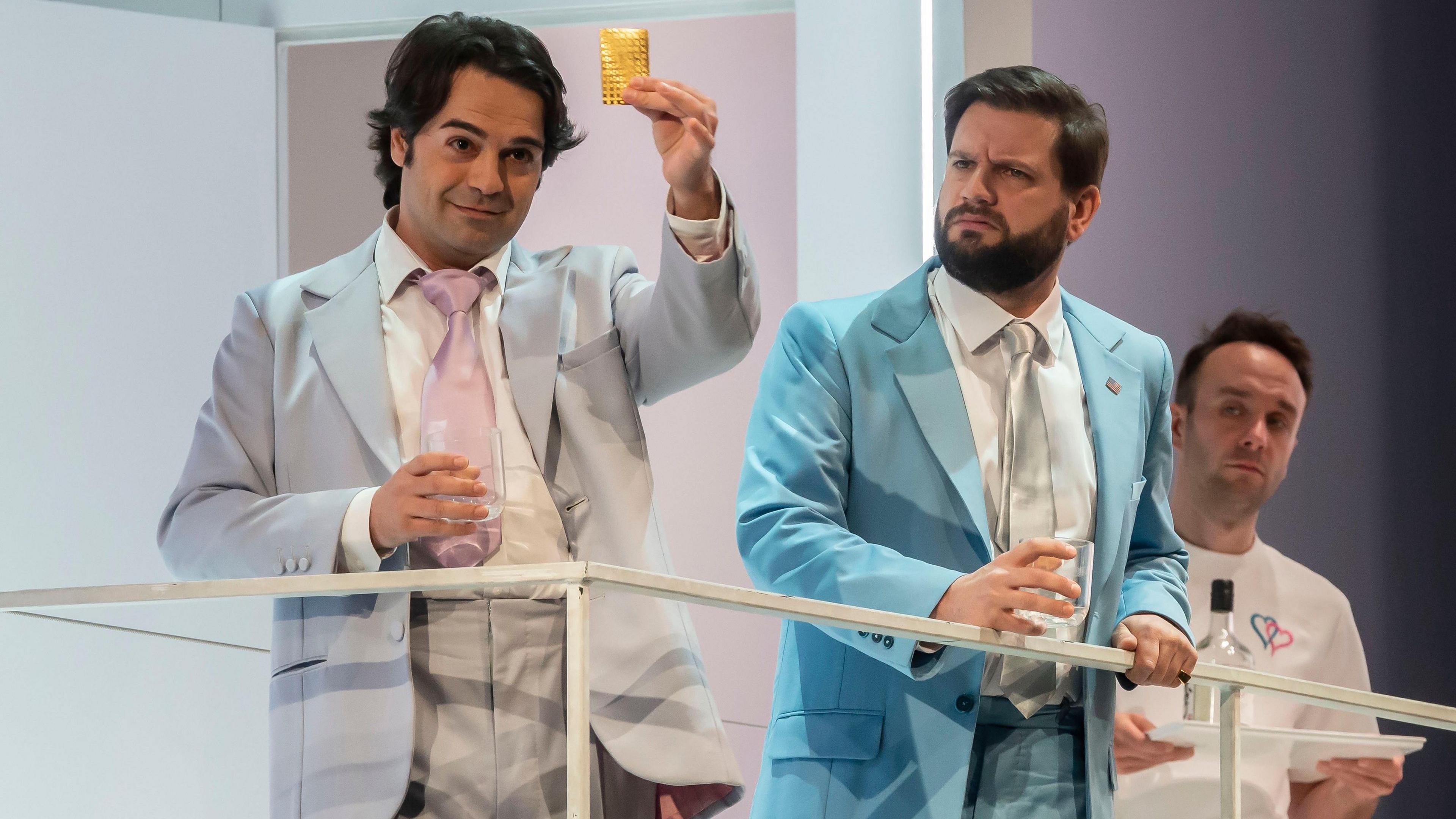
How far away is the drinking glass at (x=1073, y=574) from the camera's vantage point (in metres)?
1.54

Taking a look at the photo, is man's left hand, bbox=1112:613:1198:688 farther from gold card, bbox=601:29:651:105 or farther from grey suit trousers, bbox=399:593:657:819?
gold card, bbox=601:29:651:105

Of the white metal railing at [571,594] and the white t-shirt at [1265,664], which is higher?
the white metal railing at [571,594]

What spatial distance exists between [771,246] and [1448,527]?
5.22ft

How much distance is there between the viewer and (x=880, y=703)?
1780mm

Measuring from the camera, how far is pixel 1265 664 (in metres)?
3.09

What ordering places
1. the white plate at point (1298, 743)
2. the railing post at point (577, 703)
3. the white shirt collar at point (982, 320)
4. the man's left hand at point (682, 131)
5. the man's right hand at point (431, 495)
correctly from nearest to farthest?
the railing post at point (577, 703) → the man's right hand at point (431, 495) → the man's left hand at point (682, 131) → the white shirt collar at point (982, 320) → the white plate at point (1298, 743)

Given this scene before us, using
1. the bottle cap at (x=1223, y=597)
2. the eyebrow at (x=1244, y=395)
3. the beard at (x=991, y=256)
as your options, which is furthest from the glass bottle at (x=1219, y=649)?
the beard at (x=991, y=256)

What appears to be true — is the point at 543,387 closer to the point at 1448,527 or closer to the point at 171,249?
the point at 171,249

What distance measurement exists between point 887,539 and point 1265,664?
158cm

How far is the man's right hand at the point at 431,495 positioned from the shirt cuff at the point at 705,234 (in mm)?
419

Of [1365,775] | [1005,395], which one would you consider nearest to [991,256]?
[1005,395]

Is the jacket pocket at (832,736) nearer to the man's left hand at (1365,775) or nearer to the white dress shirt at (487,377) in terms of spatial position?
the white dress shirt at (487,377)

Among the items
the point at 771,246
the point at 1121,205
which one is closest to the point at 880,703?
the point at 771,246

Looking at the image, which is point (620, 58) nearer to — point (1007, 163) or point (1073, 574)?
point (1007, 163)
